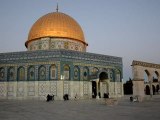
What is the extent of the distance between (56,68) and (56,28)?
7.32 m

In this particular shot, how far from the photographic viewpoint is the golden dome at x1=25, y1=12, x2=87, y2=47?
30.3 meters

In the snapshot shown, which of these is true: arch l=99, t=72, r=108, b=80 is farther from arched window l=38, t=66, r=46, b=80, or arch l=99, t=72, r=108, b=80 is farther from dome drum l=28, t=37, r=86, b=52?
arched window l=38, t=66, r=46, b=80

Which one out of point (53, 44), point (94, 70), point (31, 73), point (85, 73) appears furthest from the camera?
point (53, 44)

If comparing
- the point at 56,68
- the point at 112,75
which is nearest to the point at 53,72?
the point at 56,68

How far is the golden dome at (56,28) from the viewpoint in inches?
1193

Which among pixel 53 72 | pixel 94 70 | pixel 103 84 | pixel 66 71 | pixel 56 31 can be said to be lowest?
pixel 103 84

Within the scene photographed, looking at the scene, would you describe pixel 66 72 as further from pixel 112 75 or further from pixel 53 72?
pixel 112 75

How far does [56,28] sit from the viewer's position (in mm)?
30438

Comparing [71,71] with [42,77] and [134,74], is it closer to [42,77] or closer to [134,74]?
[42,77]

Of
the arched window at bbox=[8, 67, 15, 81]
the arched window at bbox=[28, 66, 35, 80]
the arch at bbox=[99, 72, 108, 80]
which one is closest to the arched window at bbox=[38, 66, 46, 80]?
the arched window at bbox=[28, 66, 35, 80]

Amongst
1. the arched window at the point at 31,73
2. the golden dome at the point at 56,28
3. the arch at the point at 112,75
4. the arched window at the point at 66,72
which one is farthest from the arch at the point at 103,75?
the arched window at the point at 31,73

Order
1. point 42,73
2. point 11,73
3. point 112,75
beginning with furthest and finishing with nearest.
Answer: point 112,75 → point 11,73 → point 42,73

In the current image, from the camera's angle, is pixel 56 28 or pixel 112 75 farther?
pixel 112 75

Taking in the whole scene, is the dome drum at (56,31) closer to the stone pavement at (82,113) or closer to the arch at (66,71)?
the arch at (66,71)
